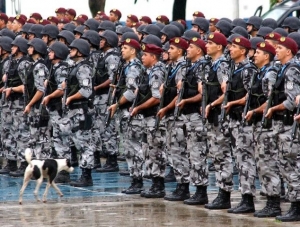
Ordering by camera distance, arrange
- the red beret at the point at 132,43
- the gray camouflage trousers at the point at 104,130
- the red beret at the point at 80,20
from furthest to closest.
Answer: the red beret at the point at 80,20 → the gray camouflage trousers at the point at 104,130 → the red beret at the point at 132,43

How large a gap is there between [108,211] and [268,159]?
2.20 m

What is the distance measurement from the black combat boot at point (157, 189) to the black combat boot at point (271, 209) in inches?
87.6

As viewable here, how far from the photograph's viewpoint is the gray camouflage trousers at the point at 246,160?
14242 mm

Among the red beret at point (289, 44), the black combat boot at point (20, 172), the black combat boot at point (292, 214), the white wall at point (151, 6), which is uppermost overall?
the white wall at point (151, 6)

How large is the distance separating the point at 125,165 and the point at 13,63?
255 centimetres

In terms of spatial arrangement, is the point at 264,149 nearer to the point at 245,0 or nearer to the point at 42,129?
the point at 42,129

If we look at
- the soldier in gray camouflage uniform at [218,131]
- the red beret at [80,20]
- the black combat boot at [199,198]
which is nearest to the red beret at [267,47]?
the soldier in gray camouflage uniform at [218,131]

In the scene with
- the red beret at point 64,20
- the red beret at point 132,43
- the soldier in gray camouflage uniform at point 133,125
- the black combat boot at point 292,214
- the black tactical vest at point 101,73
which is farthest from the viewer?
Result: the red beret at point 64,20

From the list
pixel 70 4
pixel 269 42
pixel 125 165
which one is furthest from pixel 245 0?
pixel 269 42

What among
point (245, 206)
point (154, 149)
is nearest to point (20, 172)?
point (154, 149)

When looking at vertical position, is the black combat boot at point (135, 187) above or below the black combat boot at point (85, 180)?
below

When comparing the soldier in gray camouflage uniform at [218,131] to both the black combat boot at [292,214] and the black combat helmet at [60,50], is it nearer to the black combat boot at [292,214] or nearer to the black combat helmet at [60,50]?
the black combat boot at [292,214]

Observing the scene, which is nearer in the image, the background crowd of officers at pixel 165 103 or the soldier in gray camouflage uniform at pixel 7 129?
the background crowd of officers at pixel 165 103

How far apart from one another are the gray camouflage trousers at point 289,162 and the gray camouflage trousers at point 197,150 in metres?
1.70
